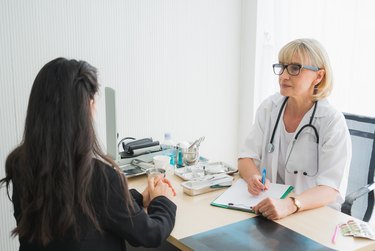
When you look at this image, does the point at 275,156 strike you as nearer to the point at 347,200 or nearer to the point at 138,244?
the point at 347,200

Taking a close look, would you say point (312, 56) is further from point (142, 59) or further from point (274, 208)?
point (142, 59)

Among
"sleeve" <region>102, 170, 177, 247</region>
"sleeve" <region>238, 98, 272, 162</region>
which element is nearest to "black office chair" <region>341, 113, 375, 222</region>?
"sleeve" <region>238, 98, 272, 162</region>

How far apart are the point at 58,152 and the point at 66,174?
0.06m

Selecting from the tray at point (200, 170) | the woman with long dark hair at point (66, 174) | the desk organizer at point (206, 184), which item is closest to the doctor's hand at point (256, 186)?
the desk organizer at point (206, 184)

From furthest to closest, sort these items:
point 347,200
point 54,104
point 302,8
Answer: point 302,8 < point 347,200 < point 54,104

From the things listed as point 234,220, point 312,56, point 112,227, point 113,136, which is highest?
point 312,56

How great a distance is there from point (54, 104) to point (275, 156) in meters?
1.21

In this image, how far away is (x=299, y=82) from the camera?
178 centimetres

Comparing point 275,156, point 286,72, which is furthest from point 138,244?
point 286,72

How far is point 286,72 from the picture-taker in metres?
1.81

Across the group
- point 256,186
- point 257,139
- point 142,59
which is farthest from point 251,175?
point 142,59

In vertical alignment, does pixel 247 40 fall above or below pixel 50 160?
above

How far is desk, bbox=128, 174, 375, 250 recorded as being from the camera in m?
1.23

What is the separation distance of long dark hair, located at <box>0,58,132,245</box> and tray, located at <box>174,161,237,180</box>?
801mm
